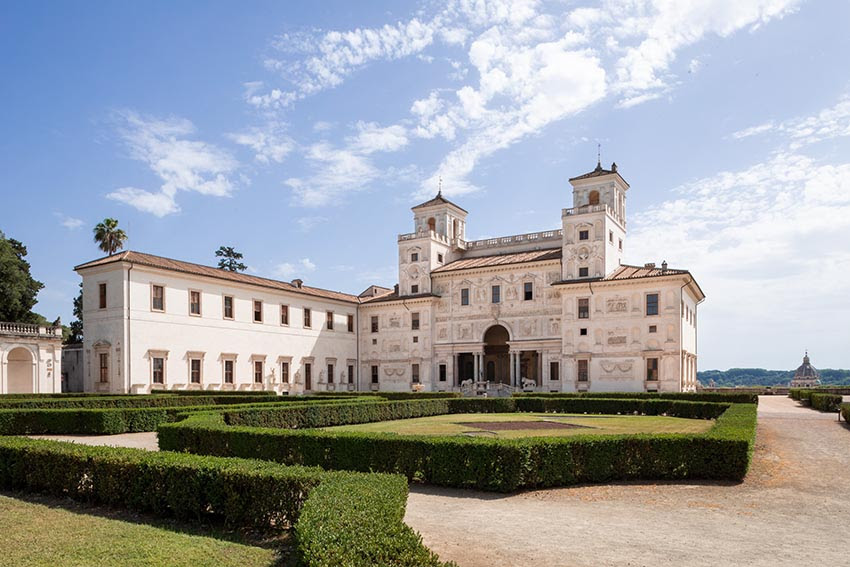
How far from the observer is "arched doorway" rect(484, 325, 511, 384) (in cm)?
5653

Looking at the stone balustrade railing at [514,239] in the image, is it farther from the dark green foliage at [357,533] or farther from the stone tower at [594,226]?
the dark green foliage at [357,533]

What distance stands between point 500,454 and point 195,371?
113ft

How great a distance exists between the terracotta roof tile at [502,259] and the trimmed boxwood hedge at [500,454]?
1464 inches

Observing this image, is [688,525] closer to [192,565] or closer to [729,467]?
[729,467]

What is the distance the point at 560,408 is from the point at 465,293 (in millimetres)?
22138

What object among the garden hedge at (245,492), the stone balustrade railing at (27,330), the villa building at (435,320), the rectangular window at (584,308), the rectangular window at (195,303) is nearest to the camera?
the garden hedge at (245,492)

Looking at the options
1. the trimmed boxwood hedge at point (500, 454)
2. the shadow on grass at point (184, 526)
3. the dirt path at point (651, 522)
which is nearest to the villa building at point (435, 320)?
the trimmed boxwood hedge at point (500, 454)

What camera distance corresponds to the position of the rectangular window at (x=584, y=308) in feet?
155

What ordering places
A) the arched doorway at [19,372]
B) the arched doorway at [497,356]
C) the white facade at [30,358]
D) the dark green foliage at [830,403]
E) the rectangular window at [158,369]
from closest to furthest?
the dark green foliage at [830,403]
the white facade at [30,358]
the rectangular window at [158,369]
the arched doorway at [19,372]
the arched doorway at [497,356]

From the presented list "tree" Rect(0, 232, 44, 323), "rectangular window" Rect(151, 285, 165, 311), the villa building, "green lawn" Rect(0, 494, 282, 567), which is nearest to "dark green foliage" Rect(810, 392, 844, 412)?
the villa building

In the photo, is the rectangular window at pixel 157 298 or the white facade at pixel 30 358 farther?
the rectangular window at pixel 157 298

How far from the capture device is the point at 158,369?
1561 inches

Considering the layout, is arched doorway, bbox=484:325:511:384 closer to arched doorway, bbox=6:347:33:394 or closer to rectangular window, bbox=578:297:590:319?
rectangular window, bbox=578:297:590:319

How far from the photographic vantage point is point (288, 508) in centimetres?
806
